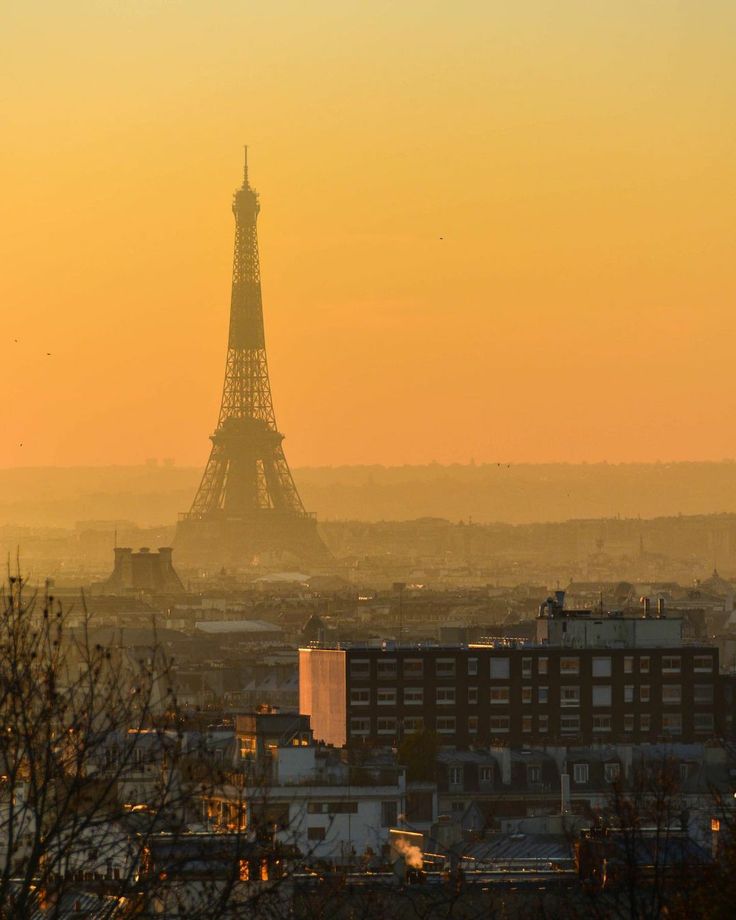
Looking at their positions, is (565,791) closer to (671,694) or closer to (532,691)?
(532,691)

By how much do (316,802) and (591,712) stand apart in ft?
65.7

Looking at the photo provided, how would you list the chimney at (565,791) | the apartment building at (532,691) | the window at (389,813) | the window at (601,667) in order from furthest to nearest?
the window at (601,667) → the apartment building at (532,691) → the chimney at (565,791) → the window at (389,813)

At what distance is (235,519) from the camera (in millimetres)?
190500

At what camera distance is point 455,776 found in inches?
2120

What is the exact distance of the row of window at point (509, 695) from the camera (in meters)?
64.4

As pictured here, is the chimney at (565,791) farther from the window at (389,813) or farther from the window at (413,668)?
the window at (413,668)

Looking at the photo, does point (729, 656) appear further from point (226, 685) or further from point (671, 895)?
point (671, 895)

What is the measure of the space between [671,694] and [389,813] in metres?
18.9

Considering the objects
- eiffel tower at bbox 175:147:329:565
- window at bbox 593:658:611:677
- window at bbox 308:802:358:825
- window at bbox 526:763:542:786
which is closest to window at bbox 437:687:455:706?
window at bbox 593:658:611:677

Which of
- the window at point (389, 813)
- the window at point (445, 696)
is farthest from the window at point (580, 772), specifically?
the window at point (445, 696)

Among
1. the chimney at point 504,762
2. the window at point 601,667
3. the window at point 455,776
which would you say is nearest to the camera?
the window at point 455,776

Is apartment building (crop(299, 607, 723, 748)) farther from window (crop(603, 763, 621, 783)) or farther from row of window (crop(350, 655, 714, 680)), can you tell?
window (crop(603, 763, 621, 783))

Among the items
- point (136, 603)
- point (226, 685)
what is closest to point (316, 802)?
point (226, 685)

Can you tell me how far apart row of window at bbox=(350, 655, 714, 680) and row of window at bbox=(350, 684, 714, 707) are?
23 centimetres
